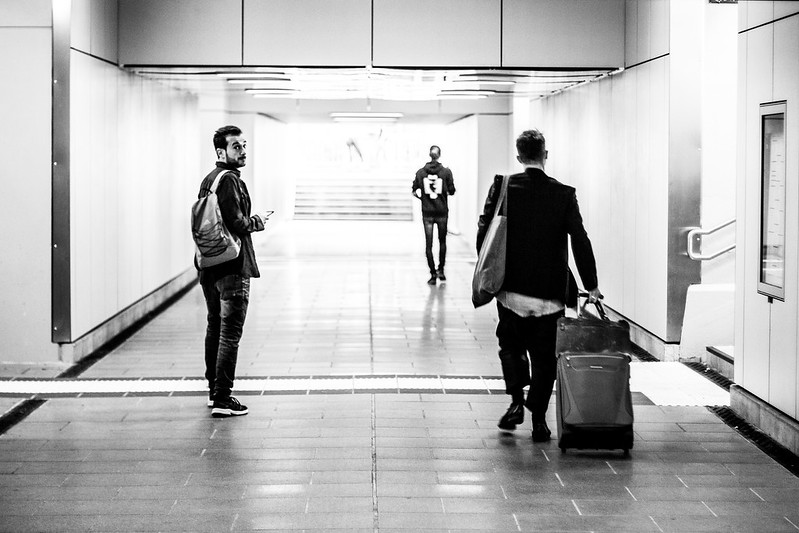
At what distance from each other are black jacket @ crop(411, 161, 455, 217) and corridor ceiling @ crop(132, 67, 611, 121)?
3.28ft

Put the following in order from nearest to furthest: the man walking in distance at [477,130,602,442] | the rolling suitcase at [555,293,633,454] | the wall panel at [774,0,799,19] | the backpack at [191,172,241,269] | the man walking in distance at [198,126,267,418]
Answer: the rolling suitcase at [555,293,633,454] < the wall panel at [774,0,799,19] < the man walking in distance at [477,130,602,442] < the backpack at [191,172,241,269] < the man walking in distance at [198,126,267,418]

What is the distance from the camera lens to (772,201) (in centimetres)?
639

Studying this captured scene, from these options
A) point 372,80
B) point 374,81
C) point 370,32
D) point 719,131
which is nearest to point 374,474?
point 719,131

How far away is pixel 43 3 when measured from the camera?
325 inches

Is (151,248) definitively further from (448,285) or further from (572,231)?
(572,231)

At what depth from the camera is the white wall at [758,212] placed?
594 cm

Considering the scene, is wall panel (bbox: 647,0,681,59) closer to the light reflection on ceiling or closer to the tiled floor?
the light reflection on ceiling

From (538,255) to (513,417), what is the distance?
98 centimetres

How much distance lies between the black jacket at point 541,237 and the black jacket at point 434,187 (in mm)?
8624

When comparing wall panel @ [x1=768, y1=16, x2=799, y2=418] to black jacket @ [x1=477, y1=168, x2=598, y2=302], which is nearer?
wall panel @ [x1=768, y1=16, x2=799, y2=418]

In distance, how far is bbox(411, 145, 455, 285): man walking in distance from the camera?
14.8m

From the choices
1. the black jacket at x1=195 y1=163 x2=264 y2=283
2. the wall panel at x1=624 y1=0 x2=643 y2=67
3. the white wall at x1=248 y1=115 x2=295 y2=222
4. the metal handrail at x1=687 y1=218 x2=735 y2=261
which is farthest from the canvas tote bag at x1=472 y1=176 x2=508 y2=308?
the white wall at x1=248 y1=115 x2=295 y2=222

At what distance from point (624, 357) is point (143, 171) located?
7.02 m

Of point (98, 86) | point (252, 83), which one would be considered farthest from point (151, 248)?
point (98, 86)
